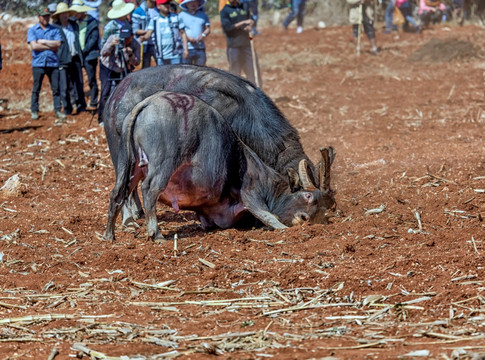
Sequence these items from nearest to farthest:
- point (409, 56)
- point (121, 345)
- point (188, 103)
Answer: point (121, 345)
point (188, 103)
point (409, 56)

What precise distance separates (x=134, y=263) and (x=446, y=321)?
3.01 meters

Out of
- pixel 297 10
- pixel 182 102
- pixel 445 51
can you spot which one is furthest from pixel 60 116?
pixel 297 10

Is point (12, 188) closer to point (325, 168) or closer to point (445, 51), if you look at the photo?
point (325, 168)

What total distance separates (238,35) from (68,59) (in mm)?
3587

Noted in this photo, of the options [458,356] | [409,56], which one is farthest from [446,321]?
[409,56]

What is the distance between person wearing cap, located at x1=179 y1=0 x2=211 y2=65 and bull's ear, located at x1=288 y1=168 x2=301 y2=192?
24.1 feet

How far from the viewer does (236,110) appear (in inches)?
345

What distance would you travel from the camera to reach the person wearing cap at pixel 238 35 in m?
16.6

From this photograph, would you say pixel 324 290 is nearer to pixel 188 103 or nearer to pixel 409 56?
pixel 188 103

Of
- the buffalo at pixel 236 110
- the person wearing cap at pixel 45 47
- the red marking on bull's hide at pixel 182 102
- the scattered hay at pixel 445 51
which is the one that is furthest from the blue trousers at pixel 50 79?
the scattered hay at pixel 445 51

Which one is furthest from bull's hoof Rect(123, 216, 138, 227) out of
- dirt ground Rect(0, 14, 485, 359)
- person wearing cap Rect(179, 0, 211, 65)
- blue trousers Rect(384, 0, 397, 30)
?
blue trousers Rect(384, 0, 397, 30)

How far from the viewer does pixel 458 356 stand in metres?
4.58

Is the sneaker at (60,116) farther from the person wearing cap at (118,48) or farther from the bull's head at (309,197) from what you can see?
the bull's head at (309,197)

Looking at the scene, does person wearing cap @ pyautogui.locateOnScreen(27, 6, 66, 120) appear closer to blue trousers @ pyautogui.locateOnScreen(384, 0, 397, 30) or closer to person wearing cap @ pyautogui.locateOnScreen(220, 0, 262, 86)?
person wearing cap @ pyautogui.locateOnScreen(220, 0, 262, 86)
